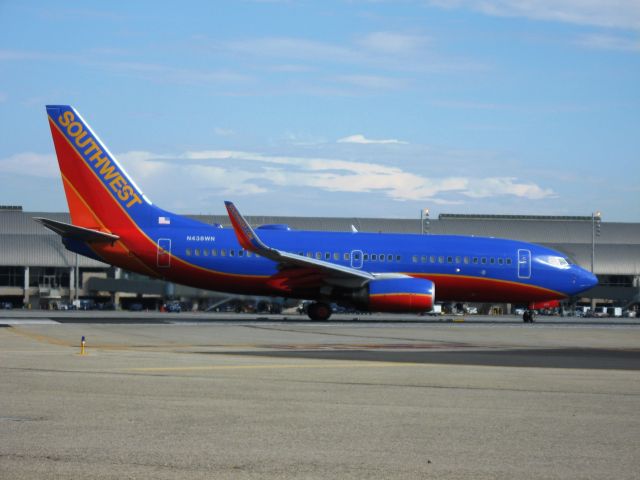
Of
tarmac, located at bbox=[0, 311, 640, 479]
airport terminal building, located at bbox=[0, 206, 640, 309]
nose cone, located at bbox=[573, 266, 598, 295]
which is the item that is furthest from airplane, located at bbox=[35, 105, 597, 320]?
airport terminal building, located at bbox=[0, 206, 640, 309]

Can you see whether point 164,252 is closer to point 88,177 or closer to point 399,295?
point 88,177

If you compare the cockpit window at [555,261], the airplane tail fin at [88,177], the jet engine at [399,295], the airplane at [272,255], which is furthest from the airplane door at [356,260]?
the airplane tail fin at [88,177]

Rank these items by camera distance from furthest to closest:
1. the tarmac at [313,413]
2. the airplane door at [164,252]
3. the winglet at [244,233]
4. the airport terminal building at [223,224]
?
1. the airport terminal building at [223,224]
2. the airplane door at [164,252]
3. the winglet at [244,233]
4. the tarmac at [313,413]

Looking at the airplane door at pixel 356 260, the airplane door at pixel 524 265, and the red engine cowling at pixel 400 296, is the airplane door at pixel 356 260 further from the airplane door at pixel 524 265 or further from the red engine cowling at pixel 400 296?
the airplane door at pixel 524 265

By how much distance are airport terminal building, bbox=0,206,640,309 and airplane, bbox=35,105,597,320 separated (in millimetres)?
25498

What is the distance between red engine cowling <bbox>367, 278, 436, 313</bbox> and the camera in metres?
41.8

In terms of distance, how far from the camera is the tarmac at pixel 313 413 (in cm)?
962

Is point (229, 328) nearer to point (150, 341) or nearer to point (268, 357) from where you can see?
point (150, 341)

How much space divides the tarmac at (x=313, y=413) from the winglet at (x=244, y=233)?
597 inches

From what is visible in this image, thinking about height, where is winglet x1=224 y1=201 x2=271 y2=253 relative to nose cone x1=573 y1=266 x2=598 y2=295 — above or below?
above

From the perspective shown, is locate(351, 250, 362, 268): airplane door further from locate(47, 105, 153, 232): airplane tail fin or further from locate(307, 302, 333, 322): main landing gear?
locate(47, 105, 153, 232): airplane tail fin

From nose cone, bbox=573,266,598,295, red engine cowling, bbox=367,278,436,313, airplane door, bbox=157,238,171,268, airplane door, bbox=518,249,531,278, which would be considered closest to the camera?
red engine cowling, bbox=367,278,436,313

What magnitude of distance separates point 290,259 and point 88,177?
9297mm

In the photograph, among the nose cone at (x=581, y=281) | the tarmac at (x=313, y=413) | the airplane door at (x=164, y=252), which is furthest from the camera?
the nose cone at (x=581, y=281)
